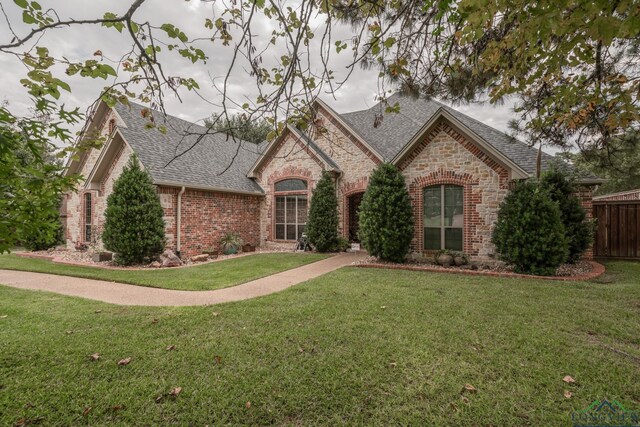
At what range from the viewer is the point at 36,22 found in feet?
7.92

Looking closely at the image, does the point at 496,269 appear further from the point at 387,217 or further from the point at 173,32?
the point at 173,32

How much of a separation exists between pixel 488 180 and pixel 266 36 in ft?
27.6

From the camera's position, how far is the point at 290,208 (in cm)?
1457

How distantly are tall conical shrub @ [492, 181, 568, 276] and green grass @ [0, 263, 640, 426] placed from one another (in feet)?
6.58

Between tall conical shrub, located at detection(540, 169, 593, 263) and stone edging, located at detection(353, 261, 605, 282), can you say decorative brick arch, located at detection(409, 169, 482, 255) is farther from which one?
tall conical shrub, located at detection(540, 169, 593, 263)

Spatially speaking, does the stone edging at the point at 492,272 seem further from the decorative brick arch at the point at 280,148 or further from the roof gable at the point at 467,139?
the decorative brick arch at the point at 280,148

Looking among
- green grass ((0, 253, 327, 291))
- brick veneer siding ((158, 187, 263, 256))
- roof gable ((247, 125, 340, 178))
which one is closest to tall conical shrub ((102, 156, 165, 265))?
brick veneer siding ((158, 187, 263, 256))

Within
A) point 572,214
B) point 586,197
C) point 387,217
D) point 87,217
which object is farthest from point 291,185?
point 586,197

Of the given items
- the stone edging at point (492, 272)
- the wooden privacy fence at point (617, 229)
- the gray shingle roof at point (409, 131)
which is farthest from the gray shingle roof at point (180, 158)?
the wooden privacy fence at point (617, 229)

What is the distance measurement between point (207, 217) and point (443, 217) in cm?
904

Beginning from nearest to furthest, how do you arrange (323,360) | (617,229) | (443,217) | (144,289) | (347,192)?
(323,360) → (144,289) → (443,217) → (617,229) → (347,192)

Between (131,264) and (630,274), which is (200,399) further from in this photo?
(630,274)

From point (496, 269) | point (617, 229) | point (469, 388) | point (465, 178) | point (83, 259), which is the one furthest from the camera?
point (83, 259)

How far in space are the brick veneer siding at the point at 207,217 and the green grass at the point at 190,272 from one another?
215 centimetres
